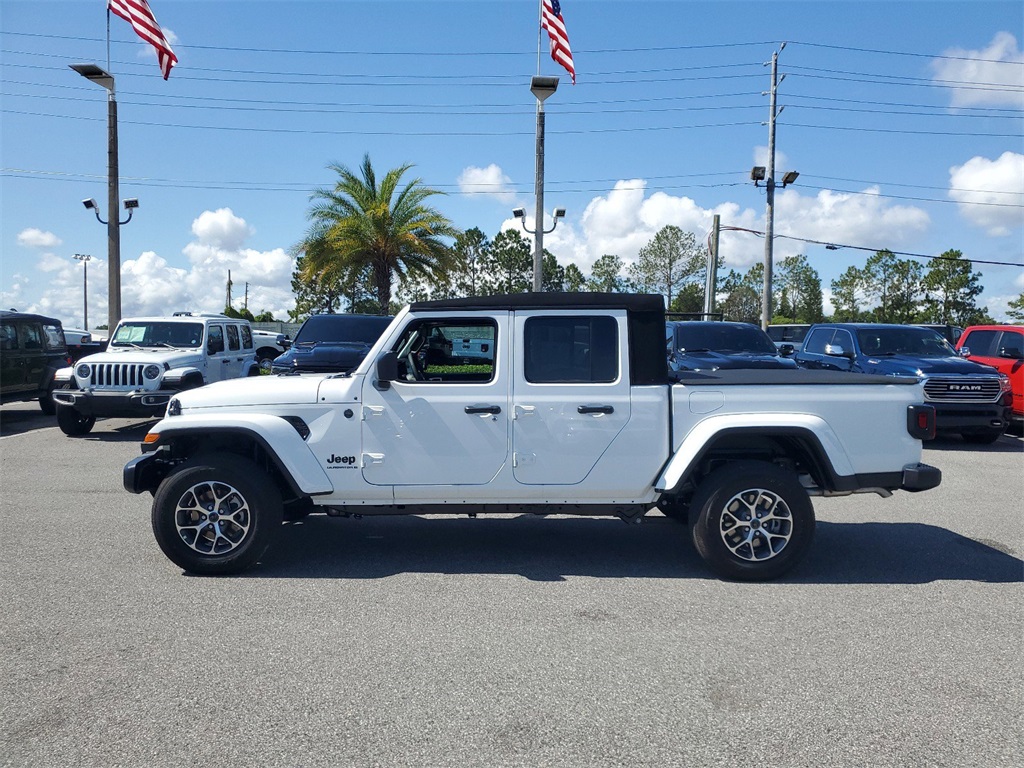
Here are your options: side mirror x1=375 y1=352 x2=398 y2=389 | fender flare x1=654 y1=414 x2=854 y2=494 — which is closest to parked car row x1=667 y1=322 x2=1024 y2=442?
fender flare x1=654 y1=414 x2=854 y2=494

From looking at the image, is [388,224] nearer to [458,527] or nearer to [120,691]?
[458,527]

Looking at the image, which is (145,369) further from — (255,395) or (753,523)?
(753,523)

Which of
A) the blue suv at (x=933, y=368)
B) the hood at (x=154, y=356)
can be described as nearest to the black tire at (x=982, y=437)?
the blue suv at (x=933, y=368)

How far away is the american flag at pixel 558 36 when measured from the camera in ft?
61.7

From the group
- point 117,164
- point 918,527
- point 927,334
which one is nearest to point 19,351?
point 117,164

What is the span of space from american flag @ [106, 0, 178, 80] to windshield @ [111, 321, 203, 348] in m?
6.89

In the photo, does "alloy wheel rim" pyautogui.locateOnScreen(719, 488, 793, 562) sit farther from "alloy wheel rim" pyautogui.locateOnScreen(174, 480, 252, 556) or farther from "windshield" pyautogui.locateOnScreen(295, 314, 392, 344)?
"windshield" pyautogui.locateOnScreen(295, 314, 392, 344)

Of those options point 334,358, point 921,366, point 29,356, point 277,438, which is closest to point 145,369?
point 334,358

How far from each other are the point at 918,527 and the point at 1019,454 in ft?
19.8

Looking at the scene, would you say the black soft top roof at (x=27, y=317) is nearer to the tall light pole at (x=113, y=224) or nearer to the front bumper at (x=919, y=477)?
the tall light pole at (x=113, y=224)

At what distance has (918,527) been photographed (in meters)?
7.20

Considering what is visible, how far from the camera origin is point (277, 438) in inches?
217

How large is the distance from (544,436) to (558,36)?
1579cm

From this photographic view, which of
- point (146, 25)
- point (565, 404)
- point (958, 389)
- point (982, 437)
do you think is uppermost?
point (146, 25)
